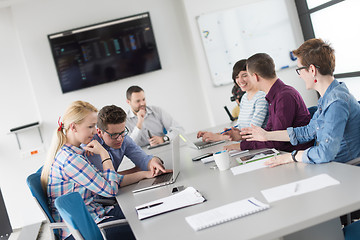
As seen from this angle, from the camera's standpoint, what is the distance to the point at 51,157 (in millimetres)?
2621

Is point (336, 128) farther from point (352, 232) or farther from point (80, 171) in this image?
point (80, 171)

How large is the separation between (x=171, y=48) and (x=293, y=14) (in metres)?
1.89

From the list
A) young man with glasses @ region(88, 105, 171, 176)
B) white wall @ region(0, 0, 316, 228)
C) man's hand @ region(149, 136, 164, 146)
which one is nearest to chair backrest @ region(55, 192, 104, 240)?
young man with glasses @ region(88, 105, 171, 176)

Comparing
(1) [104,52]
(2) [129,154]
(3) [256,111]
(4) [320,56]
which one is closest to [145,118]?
(1) [104,52]

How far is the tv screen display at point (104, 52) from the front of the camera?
5.71 metres

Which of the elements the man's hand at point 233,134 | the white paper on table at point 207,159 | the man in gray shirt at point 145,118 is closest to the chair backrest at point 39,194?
the white paper on table at point 207,159

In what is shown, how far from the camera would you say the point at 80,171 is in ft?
8.12

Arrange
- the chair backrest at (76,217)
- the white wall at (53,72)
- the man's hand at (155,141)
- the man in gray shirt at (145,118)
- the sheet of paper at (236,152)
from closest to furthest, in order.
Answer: the chair backrest at (76,217) < the sheet of paper at (236,152) < the man's hand at (155,141) < the man in gray shirt at (145,118) < the white wall at (53,72)

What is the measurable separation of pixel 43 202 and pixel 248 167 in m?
1.24

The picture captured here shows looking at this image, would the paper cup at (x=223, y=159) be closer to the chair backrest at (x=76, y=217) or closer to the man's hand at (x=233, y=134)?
Result: the chair backrest at (x=76, y=217)

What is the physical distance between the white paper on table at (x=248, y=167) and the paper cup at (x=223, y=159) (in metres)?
0.04

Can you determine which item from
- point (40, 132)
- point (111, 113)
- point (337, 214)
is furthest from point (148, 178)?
point (40, 132)

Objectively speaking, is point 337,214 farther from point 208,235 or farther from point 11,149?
point 11,149

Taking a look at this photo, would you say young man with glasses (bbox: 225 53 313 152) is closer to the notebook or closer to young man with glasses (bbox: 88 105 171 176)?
young man with glasses (bbox: 88 105 171 176)
